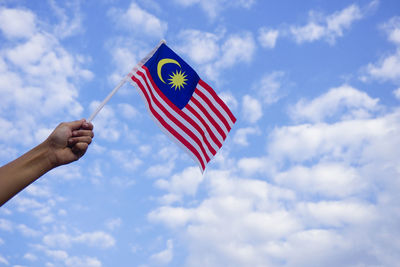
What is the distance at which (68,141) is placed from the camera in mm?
4789

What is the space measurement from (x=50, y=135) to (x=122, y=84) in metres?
4.24

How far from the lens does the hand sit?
4.41 m

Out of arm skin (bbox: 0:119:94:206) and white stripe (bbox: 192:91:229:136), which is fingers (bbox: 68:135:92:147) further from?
white stripe (bbox: 192:91:229:136)

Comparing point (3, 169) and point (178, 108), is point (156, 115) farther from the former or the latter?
point (3, 169)

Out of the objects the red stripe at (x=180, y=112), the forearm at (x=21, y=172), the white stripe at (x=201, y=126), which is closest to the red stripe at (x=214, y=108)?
the white stripe at (x=201, y=126)

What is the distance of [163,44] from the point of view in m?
10.2

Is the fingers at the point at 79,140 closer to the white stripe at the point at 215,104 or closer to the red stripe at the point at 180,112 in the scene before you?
the red stripe at the point at 180,112

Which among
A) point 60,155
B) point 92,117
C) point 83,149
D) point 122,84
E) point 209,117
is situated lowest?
point 60,155

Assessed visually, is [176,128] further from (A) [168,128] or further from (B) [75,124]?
(B) [75,124]

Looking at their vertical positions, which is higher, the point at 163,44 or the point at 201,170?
the point at 163,44

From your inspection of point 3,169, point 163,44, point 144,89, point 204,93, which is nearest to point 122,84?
point 144,89

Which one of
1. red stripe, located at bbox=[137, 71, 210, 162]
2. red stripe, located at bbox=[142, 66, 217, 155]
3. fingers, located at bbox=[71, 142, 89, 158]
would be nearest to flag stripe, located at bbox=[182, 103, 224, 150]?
red stripe, located at bbox=[142, 66, 217, 155]

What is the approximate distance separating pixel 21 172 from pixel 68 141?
133 centimetres

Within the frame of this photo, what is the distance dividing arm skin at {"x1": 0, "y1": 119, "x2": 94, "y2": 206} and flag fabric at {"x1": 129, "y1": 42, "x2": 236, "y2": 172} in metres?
4.94
